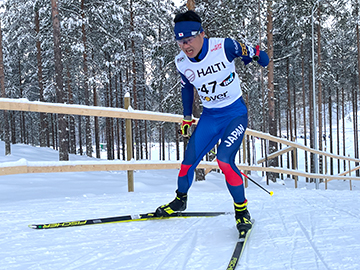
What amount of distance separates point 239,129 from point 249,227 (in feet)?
2.92

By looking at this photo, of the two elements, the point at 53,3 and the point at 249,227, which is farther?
the point at 53,3

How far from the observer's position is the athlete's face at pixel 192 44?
2.72 metres

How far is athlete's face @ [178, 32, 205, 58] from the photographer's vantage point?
2721 millimetres

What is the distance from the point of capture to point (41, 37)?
15.5 meters

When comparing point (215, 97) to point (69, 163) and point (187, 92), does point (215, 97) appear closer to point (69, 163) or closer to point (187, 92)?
point (187, 92)

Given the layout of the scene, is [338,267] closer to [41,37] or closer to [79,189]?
[79,189]

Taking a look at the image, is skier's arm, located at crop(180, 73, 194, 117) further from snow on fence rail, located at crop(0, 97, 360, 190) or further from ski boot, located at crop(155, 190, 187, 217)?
snow on fence rail, located at crop(0, 97, 360, 190)

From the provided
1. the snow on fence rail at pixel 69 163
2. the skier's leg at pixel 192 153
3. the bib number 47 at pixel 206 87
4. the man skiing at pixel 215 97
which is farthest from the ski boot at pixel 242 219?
the snow on fence rail at pixel 69 163

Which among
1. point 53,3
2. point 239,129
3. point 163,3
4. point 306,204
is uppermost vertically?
point 163,3

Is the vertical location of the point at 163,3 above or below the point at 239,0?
above

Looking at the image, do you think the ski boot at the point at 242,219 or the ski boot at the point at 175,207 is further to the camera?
the ski boot at the point at 175,207

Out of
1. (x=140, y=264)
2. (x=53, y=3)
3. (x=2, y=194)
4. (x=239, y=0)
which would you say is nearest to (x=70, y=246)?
(x=140, y=264)

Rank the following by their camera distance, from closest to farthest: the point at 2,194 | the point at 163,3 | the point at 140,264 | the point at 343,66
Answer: the point at 140,264 < the point at 2,194 < the point at 163,3 < the point at 343,66

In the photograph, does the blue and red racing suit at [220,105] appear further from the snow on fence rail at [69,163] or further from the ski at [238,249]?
the snow on fence rail at [69,163]
